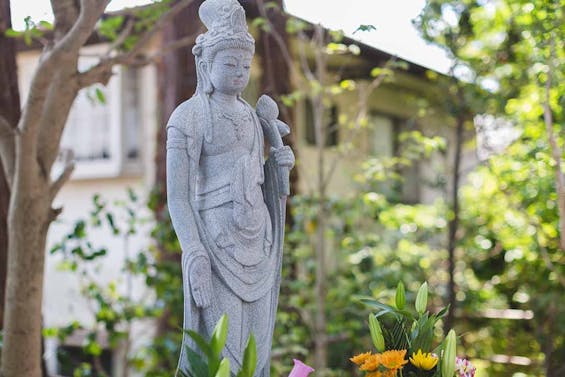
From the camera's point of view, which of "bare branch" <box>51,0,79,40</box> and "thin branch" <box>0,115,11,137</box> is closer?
"thin branch" <box>0,115,11,137</box>

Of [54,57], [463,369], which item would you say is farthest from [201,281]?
[54,57]

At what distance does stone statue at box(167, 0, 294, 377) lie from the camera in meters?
3.06

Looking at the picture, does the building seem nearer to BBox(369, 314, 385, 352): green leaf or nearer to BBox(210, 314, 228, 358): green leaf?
BBox(369, 314, 385, 352): green leaf

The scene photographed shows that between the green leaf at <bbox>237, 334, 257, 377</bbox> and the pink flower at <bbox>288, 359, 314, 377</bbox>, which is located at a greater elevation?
the green leaf at <bbox>237, 334, 257, 377</bbox>

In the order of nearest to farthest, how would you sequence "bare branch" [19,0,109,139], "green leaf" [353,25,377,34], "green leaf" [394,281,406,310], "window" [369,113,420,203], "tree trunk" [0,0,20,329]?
"green leaf" [394,281,406,310], "green leaf" [353,25,377,34], "bare branch" [19,0,109,139], "tree trunk" [0,0,20,329], "window" [369,113,420,203]

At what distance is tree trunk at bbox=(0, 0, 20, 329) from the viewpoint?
5.40 metres

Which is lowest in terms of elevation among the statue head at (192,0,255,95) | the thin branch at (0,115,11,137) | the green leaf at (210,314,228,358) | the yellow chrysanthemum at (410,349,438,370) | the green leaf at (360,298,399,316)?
the yellow chrysanthemum at (410,349,438,370)

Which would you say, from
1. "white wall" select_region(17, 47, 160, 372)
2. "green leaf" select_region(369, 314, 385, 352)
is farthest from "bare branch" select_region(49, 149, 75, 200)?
Result: "white wall" select_region(17, 47, 160, 372)

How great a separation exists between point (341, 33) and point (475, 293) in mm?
3530

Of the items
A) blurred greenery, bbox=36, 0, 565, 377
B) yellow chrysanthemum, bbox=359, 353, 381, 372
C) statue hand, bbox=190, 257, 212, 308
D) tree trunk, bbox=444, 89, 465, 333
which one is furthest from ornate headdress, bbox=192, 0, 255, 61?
tree trunk, bbox=444, 89, 465, 333

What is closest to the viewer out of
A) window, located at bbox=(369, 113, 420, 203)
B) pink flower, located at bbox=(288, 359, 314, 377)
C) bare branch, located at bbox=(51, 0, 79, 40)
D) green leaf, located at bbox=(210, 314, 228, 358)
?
green leaf, located at bbox=(210, 314, 228, 358)

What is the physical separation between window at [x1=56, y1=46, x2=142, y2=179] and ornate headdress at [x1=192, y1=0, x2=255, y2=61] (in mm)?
5989

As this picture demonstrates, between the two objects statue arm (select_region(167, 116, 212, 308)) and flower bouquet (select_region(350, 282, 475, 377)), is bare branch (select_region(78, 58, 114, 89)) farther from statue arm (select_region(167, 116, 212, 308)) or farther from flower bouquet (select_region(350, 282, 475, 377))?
flower bouquet (select_region(350, 282, 475, 377))

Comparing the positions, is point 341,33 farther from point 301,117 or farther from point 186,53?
point 301,117
